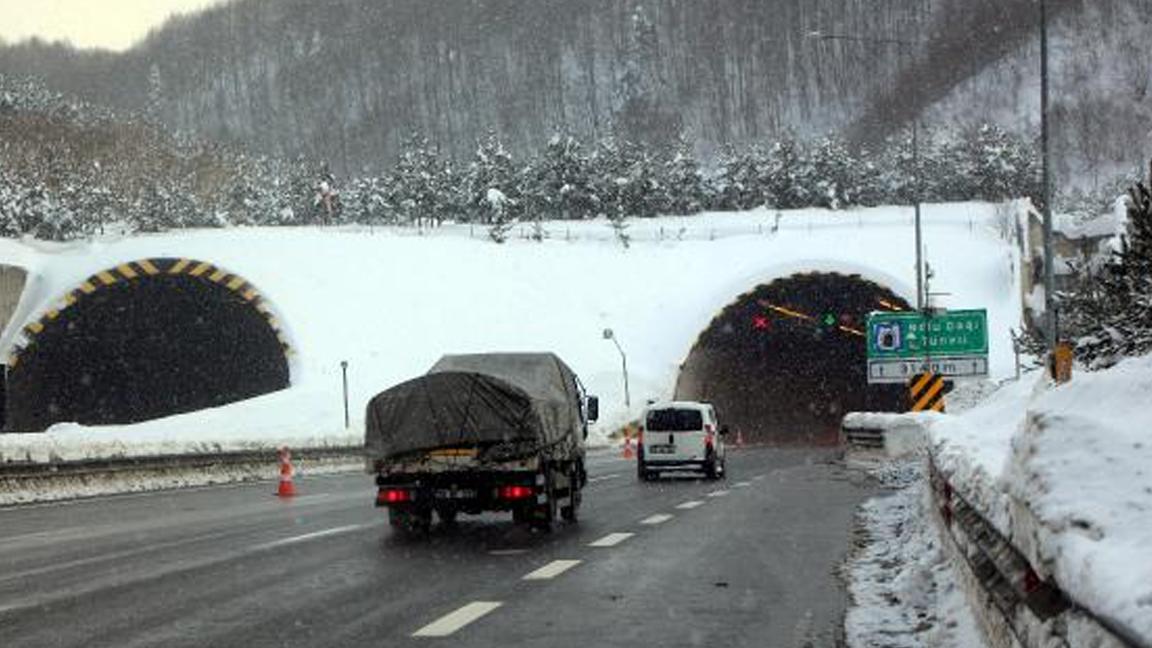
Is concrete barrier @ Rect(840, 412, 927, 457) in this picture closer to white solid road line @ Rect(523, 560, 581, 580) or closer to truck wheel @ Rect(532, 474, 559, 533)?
truck wheel @ Rect(532, 474, 559, 533)

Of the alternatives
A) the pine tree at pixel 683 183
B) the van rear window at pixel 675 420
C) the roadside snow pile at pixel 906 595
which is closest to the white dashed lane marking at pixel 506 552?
the roadside snow pile at pixel 906 595

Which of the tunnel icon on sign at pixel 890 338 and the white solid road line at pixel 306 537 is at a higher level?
the tunnel icon on sign at pixel 890 338

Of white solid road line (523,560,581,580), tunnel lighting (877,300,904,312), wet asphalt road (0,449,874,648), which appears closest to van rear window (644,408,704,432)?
wet asphalt road (0,449,874,648)

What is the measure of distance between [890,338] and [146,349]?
32.2 meters

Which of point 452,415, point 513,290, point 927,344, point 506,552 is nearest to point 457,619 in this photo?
point 506,552

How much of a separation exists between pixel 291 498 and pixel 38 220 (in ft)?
375

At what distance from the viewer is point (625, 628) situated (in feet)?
28.9

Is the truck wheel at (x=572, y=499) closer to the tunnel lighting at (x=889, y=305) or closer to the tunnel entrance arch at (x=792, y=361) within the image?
the tunnel entrance arch at (x=792, y=361)

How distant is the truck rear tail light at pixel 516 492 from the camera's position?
15719 millimetres

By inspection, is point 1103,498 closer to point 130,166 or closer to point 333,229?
point 333,229

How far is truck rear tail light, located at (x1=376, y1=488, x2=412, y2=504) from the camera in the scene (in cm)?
1576

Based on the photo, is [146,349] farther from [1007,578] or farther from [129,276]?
[1007,578]

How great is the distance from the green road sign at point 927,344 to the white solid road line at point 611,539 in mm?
22861

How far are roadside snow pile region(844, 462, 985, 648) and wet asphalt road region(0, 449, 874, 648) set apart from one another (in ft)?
0.81
